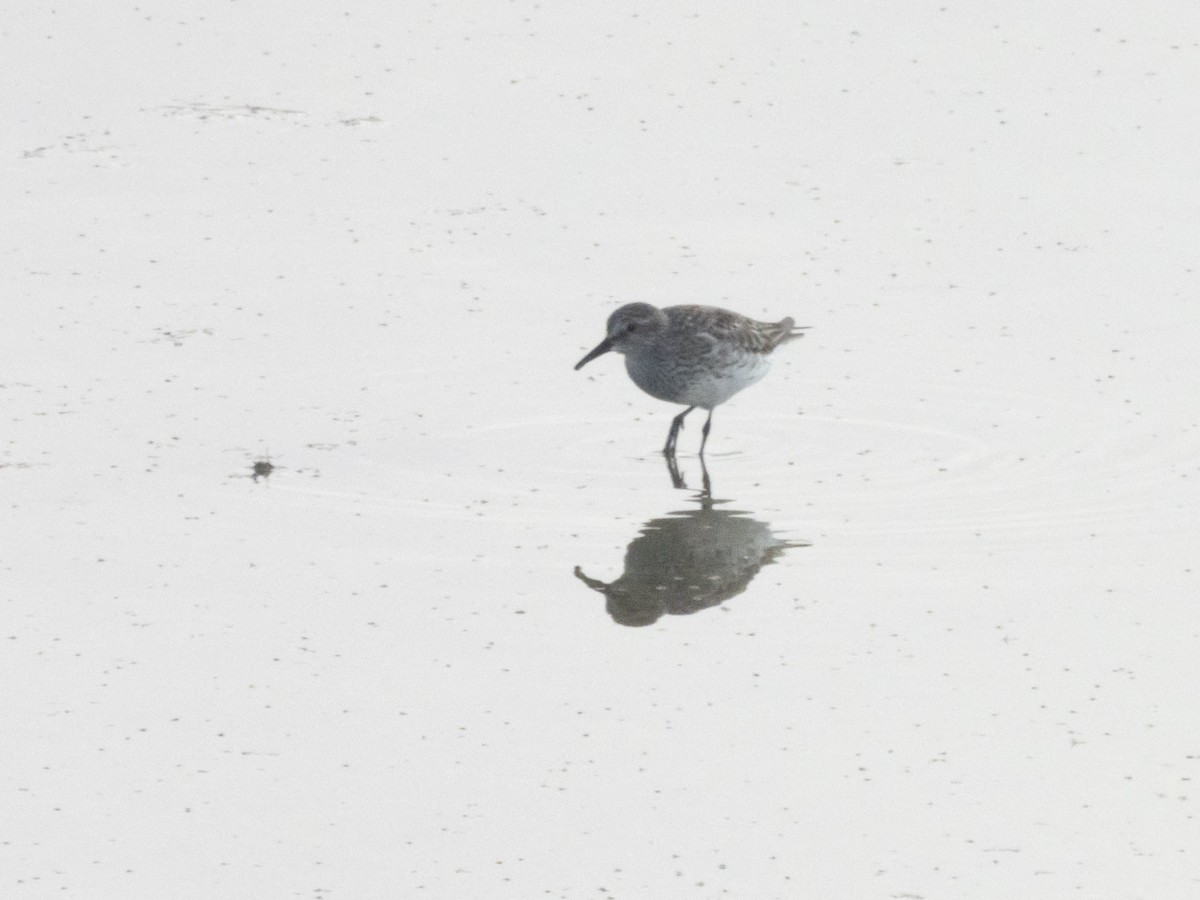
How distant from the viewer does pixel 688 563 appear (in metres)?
12.0

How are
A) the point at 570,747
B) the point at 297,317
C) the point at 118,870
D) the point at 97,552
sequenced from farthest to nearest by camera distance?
1. the point at 297,317
2. the point at 97,552
3. the point at 570,747
4. the point at 118,870

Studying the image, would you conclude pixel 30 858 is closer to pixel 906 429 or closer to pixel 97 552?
pixel 97 552

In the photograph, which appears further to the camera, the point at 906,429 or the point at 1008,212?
the point at 1008,212

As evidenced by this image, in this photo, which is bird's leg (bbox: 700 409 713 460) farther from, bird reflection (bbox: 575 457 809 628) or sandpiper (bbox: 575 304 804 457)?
bird reflection (bbox: 575 457 809 628)

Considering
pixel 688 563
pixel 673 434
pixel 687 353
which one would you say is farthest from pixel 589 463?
pixel 688 563

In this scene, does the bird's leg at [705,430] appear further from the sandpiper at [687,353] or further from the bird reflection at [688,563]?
the bird reflection at [688,563]

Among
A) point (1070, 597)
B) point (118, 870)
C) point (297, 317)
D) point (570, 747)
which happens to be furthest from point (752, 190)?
point (118, 870)

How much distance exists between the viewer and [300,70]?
869 inches

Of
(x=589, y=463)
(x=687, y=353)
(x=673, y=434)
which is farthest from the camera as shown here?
(x=687, y=353)

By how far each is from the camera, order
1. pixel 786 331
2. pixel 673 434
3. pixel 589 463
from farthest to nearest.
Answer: pixel 786 331 → pixel 673 434 → pixel 589 463

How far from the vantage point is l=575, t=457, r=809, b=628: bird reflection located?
37.4 feet

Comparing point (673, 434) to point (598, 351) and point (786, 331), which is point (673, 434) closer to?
point (598, 351)

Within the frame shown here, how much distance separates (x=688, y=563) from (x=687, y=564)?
17 mm

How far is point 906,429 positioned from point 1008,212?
16.4ft
